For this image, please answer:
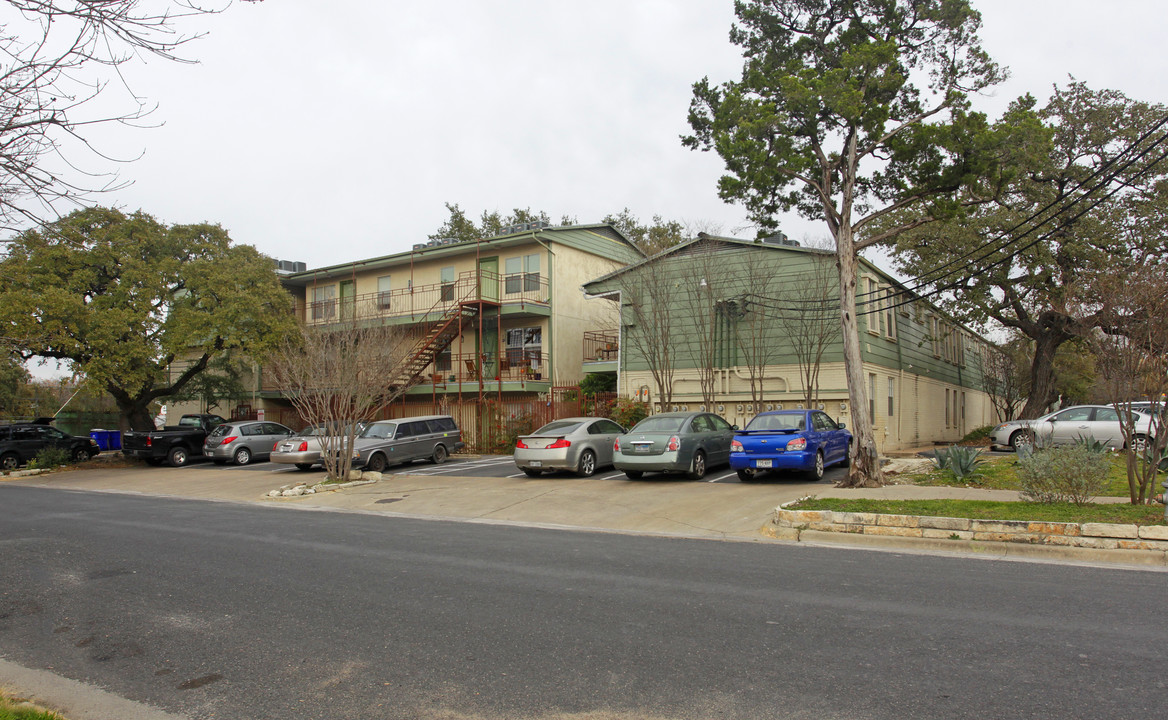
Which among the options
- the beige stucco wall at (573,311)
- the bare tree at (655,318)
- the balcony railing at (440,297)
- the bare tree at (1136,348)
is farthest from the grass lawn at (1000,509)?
the balcony railing at (440,297)

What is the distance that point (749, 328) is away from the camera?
23969 millimetres

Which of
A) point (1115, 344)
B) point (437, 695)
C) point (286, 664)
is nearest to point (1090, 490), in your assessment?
point (1115, 344)

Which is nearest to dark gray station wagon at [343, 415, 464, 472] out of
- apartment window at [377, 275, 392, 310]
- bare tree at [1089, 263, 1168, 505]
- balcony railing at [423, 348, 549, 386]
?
balcony railing at [423, 348, 549, 386]

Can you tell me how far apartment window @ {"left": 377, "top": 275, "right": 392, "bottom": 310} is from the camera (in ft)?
106

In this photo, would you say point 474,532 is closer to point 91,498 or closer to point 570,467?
point 570,467

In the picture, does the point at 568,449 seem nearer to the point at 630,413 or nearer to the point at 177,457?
the point at 630,413

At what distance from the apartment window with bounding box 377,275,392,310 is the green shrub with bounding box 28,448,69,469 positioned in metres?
12.8

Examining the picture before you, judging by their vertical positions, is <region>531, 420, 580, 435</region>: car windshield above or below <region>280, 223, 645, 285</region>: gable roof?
below

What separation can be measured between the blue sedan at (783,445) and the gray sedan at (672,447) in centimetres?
97

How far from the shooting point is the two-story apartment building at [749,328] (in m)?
22.7

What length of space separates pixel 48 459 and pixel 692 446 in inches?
896

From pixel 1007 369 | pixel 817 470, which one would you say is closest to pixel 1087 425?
pixel 817 470

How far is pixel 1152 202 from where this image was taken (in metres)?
22.1

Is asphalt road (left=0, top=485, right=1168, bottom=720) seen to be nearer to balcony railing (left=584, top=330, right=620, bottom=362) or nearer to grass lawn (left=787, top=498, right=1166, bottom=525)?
grass lawn (left=787, top=498, right=1166, bottom=525)
